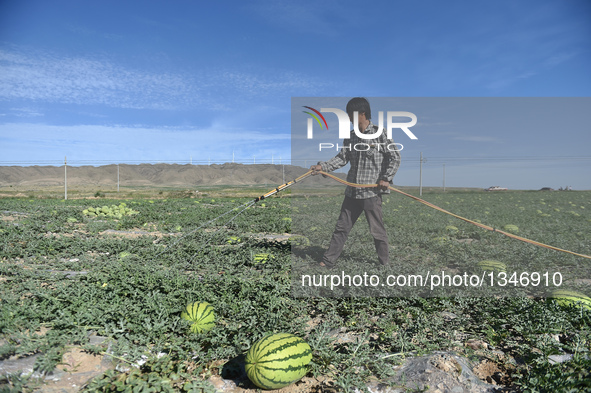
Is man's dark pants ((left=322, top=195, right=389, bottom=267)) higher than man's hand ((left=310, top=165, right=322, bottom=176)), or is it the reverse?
man's hand ((left=310, top=165, right=322, bottom=176))

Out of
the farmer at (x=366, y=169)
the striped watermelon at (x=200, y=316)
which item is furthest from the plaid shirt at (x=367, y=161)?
the striped watermelon at (x=200, y=316)

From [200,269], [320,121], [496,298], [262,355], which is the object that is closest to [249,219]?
[200,269]

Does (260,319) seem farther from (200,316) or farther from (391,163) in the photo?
(391,163)

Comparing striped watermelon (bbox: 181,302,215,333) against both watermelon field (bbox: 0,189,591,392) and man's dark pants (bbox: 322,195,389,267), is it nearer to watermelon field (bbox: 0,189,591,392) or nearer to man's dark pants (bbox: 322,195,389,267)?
watermelon field (bbox: 0,189,591,392)

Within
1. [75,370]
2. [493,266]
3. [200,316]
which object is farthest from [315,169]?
[75,370]

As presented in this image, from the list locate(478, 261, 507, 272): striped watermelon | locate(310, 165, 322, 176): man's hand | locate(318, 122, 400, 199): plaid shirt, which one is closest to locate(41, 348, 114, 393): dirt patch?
locate(310, 165, 322, 176): man's hand

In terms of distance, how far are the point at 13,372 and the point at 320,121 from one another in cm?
421

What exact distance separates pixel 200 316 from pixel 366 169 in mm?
3092

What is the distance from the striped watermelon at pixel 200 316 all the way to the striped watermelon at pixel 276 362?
85 cm

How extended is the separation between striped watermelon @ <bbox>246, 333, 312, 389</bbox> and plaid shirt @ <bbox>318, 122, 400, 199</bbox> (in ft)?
9.53

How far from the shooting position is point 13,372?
2.53 metres

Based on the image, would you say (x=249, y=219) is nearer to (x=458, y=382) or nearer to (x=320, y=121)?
(x=320, y=121)

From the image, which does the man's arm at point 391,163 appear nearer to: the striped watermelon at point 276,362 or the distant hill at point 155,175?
the striped watermelon at point 276,362

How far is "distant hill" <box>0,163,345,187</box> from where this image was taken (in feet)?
324
